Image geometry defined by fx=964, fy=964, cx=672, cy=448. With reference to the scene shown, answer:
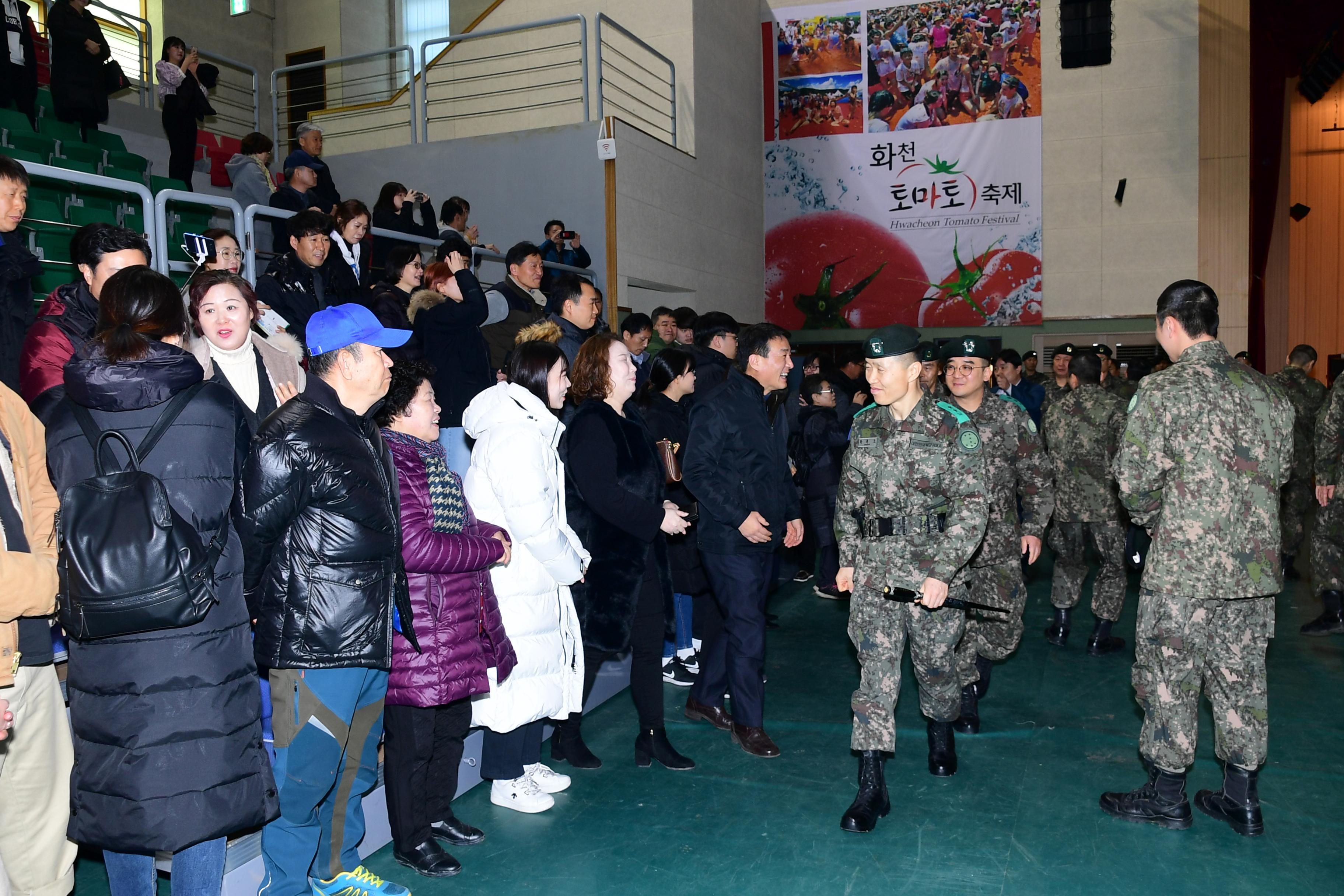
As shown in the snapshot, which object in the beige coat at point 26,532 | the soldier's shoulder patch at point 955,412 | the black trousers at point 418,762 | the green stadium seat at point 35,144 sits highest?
the green stadium seat at point 35,144

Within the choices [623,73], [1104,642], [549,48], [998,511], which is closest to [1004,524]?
[998,511]

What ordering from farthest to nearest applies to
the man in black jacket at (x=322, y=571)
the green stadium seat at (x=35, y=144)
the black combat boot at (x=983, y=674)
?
the green stadium seat at (x=35, y=144)
the black combat boot at (x=983, y=674)
the man in black jacket at (x=322, y=571)

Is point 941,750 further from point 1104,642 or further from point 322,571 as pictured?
point 322,571

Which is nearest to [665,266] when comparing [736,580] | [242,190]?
[242,190]

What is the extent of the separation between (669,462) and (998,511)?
1422mm

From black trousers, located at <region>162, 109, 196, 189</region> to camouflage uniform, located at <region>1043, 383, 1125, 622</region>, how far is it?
22.0 feet

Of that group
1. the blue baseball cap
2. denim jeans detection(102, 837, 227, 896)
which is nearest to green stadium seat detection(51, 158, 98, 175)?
the blue baseball cap

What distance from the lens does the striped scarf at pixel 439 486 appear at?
286 cm

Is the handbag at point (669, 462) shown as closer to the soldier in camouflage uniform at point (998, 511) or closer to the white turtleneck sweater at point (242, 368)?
the soldier in camouflage uniform at point (998, 511)

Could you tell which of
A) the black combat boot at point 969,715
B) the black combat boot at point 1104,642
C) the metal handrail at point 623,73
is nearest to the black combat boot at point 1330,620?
the black combat boot at point 1104,642

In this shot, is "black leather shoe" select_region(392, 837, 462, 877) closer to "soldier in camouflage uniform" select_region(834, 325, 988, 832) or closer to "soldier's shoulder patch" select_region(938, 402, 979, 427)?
"soldier in camouflage uniform" select_region(834, 325, 988, 832)

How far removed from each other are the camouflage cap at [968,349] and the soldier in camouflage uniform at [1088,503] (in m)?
1.60

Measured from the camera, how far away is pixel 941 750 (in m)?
3.64

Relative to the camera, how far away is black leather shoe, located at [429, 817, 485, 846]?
122 inches
